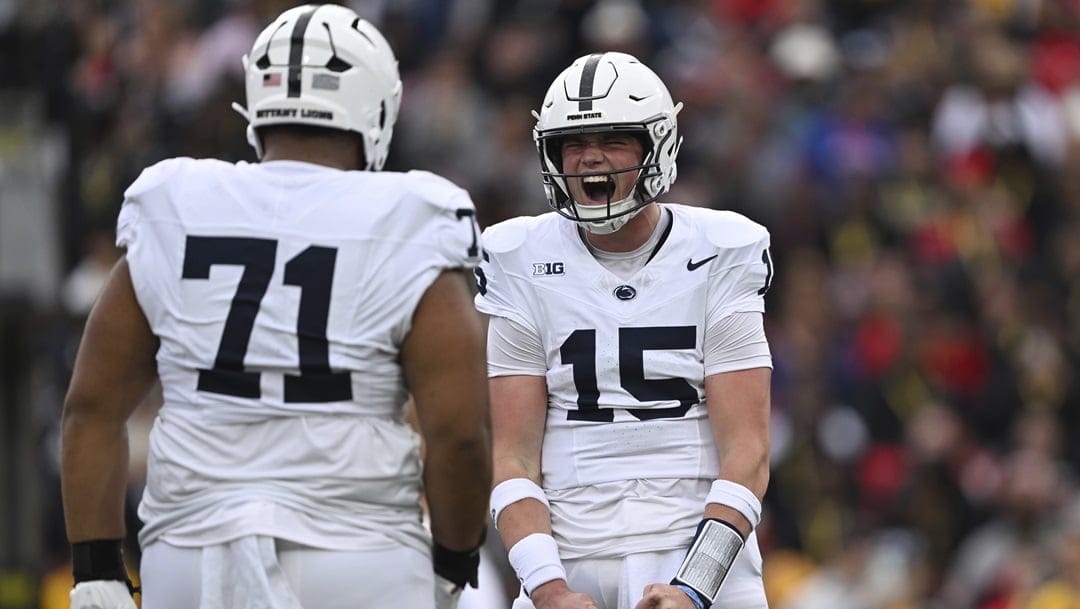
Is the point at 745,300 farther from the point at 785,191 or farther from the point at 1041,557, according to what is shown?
the point at 785,191

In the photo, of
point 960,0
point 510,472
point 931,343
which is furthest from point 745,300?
point 960,0

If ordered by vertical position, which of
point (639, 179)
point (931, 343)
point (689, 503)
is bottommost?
point (931, 343)

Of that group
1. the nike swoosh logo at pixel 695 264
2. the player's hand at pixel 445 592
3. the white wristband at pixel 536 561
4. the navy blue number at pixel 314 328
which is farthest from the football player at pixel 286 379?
the nike swoosh logo at pixel 695 264

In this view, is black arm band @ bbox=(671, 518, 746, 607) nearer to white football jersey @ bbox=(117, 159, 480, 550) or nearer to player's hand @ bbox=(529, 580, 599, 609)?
player's hand @ bbox=(529, 580, 599, 609)

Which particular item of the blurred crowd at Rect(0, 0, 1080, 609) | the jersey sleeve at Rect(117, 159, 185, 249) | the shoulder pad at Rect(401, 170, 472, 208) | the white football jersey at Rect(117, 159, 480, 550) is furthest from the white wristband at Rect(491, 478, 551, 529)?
the blurred crowd at Rect(0, 0, 1080, 609)

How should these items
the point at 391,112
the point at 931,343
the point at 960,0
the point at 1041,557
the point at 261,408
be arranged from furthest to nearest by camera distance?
the point at 960,0, the point at 931,343, the point at 1041,557, the point at 391,112, the point at 261,408

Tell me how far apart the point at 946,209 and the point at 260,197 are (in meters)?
9.22

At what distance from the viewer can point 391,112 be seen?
17.3 ft

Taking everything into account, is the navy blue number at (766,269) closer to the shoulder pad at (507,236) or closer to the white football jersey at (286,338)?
the shoulder pad at (507,236)

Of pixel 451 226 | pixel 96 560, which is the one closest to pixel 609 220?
pixel 451 226

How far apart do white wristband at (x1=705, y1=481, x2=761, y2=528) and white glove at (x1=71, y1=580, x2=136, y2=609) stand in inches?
59.5

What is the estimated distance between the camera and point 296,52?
514cm

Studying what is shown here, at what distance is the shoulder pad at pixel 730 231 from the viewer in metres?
5.64

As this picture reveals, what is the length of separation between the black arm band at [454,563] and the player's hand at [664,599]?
43cm
